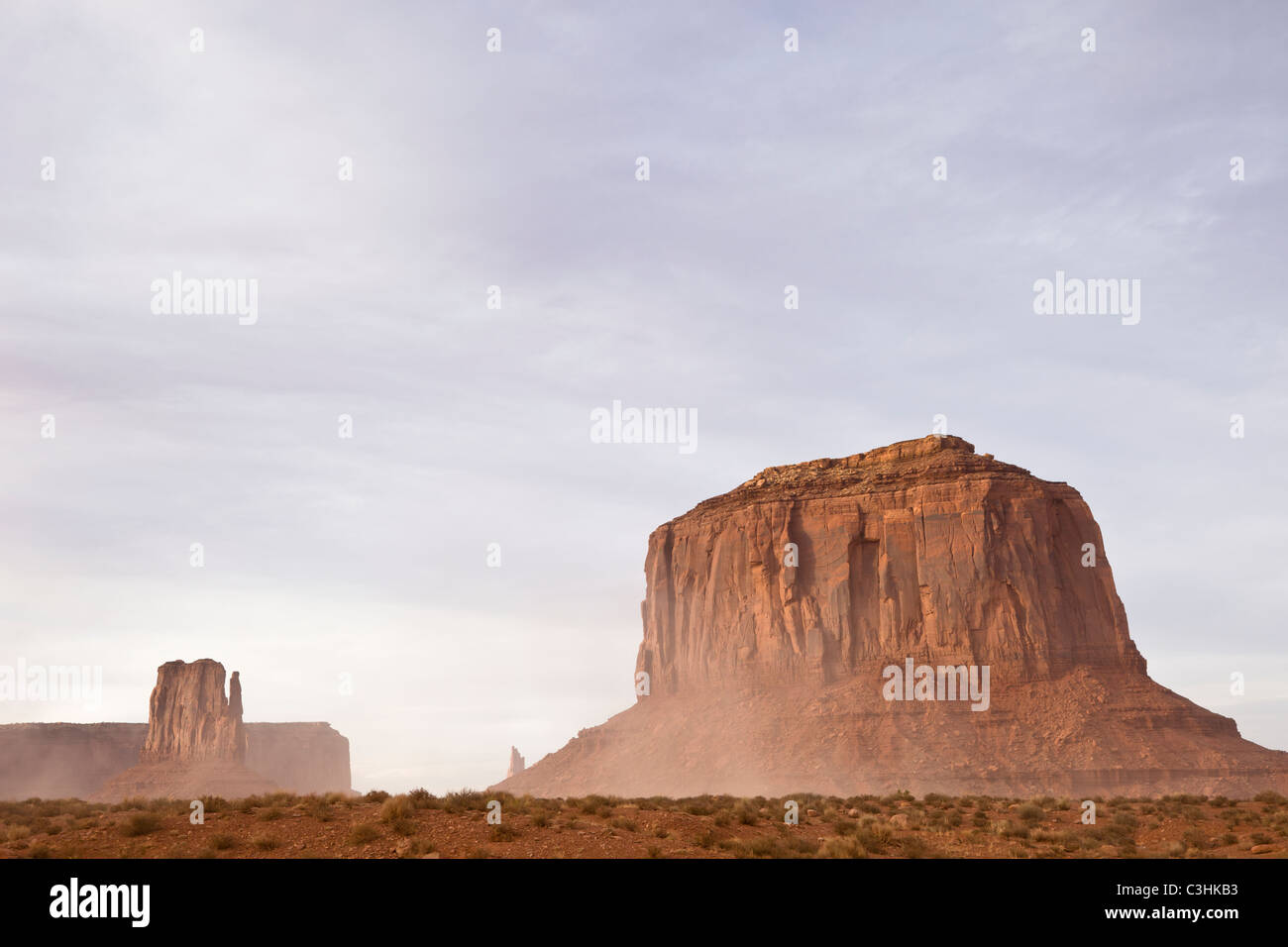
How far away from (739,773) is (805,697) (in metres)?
11.9

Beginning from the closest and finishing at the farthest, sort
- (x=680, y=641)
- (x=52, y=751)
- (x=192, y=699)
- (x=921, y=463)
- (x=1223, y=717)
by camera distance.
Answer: (x=1223, y=717) < (x=921, y=463) < (x=680, y=641) < (x=192, y=699) < (x=52, y=751)

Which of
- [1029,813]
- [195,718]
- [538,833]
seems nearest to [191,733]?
[195,718]

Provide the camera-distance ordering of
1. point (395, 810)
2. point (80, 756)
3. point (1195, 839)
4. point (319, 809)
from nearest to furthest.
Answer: point (395, 810)
point (319, 809)
point (1195, 839)
point (80, 756)

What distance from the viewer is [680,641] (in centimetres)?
10006

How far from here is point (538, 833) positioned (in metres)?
19.5

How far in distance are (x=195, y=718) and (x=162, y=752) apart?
213 inches

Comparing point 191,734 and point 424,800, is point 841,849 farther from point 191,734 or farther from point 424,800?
point 191,734

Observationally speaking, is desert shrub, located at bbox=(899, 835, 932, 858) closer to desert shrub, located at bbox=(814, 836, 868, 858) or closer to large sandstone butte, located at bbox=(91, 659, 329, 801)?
desert shrub, located at bbox=(814, 836, 868, 858)

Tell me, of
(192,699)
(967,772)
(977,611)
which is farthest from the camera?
(192,699)

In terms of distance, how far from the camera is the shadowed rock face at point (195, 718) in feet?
388
